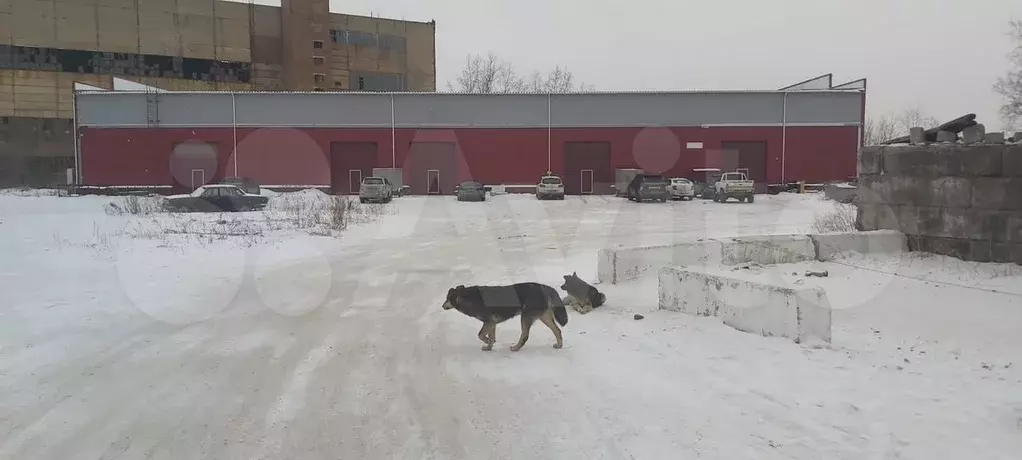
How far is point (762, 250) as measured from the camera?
11.5 meters

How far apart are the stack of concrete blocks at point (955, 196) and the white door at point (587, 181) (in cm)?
3280

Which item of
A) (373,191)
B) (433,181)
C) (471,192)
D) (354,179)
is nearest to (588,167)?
(433,181)

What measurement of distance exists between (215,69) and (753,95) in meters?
44.1

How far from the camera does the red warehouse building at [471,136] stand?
4394 centimetres

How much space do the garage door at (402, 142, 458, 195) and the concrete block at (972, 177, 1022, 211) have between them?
117 feet

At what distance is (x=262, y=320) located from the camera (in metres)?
8.88

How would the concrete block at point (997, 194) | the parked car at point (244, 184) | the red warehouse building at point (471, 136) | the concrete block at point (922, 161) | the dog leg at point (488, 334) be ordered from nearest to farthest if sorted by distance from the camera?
the dog leg at point (488, 334) → the concrete block at point (997, 194) → the concrete block at point (922, 161) → the parked car at point (244, 184) → the red warehouse building at point (471, 136)

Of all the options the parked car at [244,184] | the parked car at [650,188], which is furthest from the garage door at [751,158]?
the parked car at [244,184]

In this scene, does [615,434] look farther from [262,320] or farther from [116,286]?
[116,286]

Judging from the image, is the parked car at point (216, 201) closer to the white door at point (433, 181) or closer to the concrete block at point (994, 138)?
the white door at point (433, 181)

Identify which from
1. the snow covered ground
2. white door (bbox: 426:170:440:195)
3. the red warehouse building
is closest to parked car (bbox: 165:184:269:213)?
the red warehouse building

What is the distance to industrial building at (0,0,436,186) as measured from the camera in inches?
2165

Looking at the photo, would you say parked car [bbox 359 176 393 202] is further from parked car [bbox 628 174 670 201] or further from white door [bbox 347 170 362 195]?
parked car [bbox 628 174 670 201]

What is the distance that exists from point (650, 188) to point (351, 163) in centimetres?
1894
